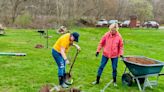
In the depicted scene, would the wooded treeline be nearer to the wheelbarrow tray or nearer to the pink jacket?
the pink jacket

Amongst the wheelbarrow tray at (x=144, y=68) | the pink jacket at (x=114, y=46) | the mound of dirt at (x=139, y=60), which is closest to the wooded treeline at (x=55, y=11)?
the mound of dirt at (x=139, y=60)

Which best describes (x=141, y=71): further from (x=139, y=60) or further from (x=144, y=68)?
(x=139, y=60)

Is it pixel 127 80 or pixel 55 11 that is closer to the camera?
pixel 127 80

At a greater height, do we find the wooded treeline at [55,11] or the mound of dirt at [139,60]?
the mound of dirt at [139,60]

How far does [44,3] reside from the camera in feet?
136

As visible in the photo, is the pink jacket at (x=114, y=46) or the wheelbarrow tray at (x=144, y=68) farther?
the pink jacket at (x=114, y=46)

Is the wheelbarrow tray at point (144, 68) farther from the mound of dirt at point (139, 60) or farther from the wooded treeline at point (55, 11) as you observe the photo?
the wooded treeline at point (55, 11)

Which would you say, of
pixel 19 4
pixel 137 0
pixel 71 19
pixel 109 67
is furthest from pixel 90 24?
pixel 109 67

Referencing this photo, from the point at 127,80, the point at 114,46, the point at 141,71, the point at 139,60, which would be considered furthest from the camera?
the point at 139,60

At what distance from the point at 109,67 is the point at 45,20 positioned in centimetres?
2688

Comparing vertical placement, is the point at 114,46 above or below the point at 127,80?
Answer: above

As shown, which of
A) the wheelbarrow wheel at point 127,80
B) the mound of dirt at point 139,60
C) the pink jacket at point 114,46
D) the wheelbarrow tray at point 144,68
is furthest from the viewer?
the mound of dirt at point 139,60

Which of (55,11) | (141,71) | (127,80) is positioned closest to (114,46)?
(141,71)

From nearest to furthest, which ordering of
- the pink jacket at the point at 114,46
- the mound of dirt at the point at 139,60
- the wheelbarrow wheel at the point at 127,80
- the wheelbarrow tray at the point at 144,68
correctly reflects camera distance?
1. the wheelbarrow tray at the point at 144,68
2. the pink jacket at the point at 114,46
3. the wheelbarrow wheel at the point at 127,80
4. the mound of dirt at the point at 139,60
